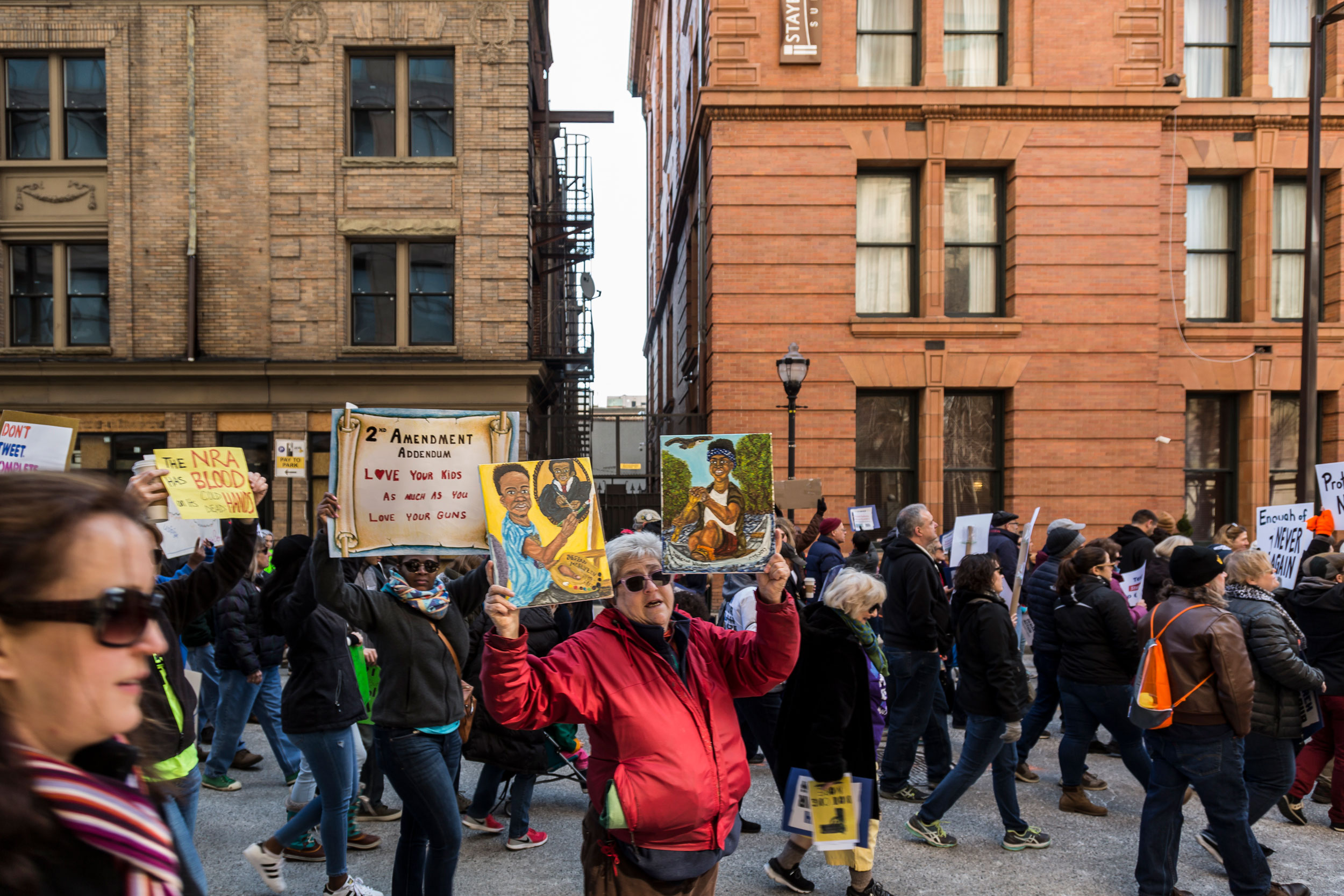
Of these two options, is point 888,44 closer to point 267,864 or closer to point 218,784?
point 218,784

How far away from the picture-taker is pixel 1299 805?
643 cm

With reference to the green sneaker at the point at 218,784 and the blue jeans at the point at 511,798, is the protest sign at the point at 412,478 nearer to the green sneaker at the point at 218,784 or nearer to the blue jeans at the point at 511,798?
the blue jeans at the point at 511,798

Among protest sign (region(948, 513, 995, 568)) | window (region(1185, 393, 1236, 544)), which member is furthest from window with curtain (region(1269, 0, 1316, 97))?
protest sign (region(948, 513, 995, 568))

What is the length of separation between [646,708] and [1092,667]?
439cm

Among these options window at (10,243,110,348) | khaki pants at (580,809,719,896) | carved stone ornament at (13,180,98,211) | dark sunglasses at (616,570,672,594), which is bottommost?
khaki pants at (580,809,719,896)

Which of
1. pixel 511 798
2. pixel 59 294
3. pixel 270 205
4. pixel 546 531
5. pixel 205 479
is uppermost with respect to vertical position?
pixel 270 205

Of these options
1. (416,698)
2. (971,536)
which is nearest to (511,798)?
(416,698)

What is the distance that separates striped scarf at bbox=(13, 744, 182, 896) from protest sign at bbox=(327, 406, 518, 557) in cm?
261

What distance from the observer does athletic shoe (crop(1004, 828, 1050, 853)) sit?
18.9 feet

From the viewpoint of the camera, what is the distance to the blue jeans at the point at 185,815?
4.58 feet

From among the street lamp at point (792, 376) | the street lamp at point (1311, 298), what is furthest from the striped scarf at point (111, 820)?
the street lamp at point (1311, 298)

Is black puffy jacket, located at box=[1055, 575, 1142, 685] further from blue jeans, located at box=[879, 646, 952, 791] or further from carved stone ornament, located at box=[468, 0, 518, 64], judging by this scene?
carved stone ornament, located at box=[468, 0, 518, 64]

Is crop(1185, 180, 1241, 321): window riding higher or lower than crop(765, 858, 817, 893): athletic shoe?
higher

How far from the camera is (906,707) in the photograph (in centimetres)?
688
